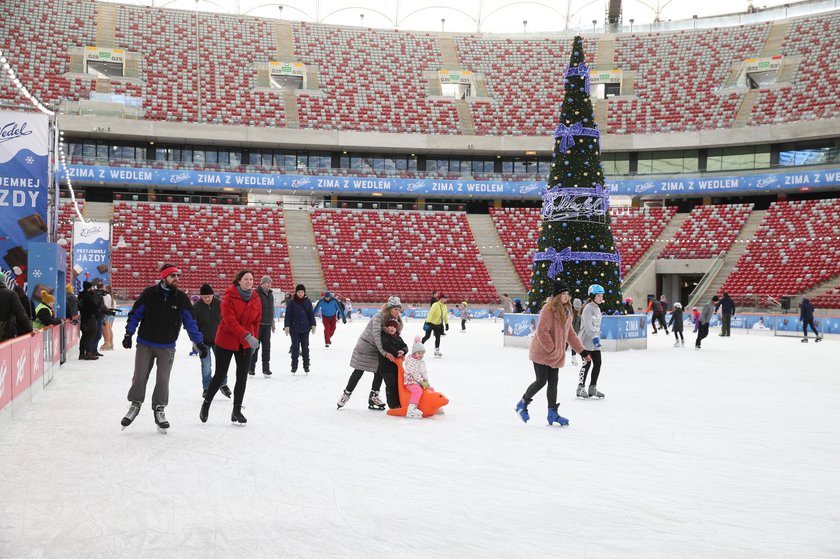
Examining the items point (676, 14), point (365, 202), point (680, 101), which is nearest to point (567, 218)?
point (365, 202)

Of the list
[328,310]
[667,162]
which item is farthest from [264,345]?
[667,162]

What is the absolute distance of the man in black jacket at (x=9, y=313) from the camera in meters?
9.07

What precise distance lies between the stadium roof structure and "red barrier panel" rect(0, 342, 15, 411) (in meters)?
54.8

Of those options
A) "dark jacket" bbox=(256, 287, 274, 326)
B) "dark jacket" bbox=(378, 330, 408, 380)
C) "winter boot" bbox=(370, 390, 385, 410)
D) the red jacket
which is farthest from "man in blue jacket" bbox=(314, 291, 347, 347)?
the red jacket

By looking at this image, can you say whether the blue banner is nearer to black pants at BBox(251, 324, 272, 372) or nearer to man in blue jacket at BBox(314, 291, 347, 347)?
man in blue jacket at BBox(314, 291, 347, 347)

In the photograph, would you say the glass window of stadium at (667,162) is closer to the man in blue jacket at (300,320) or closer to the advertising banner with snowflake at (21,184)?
the man in blue jacket at (300,320)

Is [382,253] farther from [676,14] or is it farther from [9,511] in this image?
[9,511]

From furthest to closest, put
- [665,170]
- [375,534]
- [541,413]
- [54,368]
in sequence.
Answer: [665,170], [54,368], [541,413], [375,534]

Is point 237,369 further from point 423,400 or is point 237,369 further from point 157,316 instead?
point 423,400

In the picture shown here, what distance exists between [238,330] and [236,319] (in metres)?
0.20

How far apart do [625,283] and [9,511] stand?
131 ft

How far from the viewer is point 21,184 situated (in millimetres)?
14266

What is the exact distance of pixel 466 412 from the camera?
9930mm

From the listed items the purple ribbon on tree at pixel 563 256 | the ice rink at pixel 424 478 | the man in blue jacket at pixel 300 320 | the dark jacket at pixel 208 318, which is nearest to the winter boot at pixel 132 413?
the ice rink at pixel 424 478
